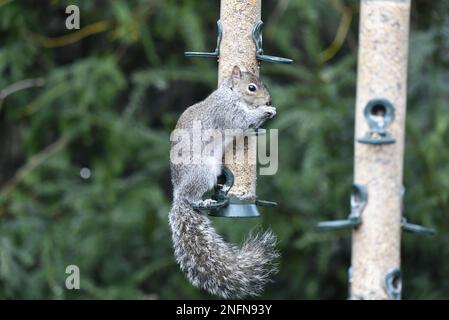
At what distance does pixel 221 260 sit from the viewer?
1.99m

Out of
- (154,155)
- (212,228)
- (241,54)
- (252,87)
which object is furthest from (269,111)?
(154,155)

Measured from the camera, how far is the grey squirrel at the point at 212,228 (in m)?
1.96

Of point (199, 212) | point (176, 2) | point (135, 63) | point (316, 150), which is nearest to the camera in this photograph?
point (199, 212)

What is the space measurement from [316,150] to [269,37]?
1.71ft

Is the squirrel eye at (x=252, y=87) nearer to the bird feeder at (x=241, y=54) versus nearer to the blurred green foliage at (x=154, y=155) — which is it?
the bird feeder at (x=241, y=54)

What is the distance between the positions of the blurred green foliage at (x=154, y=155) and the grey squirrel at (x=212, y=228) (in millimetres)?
718

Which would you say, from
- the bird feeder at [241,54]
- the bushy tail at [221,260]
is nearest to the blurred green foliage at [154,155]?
the bird feeder at [241,54]

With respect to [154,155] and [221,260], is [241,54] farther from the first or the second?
[154,155]

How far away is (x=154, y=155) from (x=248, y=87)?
108 cm

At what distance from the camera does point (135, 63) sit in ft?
11.3

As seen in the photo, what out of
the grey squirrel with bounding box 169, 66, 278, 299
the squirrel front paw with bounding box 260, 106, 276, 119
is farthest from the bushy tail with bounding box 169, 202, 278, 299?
the squirrel front paw with bounding box 260, 106, 276, 119

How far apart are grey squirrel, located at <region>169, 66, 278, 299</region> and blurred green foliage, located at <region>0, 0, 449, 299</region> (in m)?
0.72
